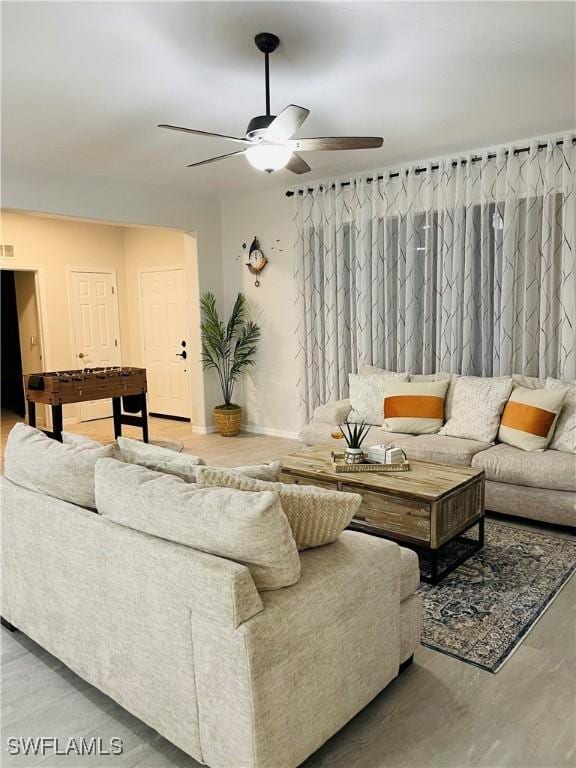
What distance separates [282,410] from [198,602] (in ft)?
16.6

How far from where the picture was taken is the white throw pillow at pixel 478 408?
4348 millimetres

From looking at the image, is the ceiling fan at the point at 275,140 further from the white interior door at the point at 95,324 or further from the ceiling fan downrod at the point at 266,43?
the white interior door at the point at 95,324

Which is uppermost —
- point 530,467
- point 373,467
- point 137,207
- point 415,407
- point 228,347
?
point 137,207

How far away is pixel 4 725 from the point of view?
207cm

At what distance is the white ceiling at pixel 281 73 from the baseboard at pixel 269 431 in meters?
3.12

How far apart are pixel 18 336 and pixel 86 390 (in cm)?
302

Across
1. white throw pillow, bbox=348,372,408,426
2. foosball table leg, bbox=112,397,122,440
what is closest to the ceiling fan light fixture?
white throw pillow, bbox=348,372,408,426

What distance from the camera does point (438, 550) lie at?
3.03 m

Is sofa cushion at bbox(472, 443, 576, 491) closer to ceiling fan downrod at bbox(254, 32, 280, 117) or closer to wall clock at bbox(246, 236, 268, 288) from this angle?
ceiling fan downrod at bbox(254, 32, 280, 117)

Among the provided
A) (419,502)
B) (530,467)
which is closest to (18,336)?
(419,502)

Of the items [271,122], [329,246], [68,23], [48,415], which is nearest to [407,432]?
[329,246]

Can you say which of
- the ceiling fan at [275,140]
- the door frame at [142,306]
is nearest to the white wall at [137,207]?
the door frame at [142,306]

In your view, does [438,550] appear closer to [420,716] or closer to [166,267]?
[420,716]

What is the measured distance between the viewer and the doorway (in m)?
7.46
